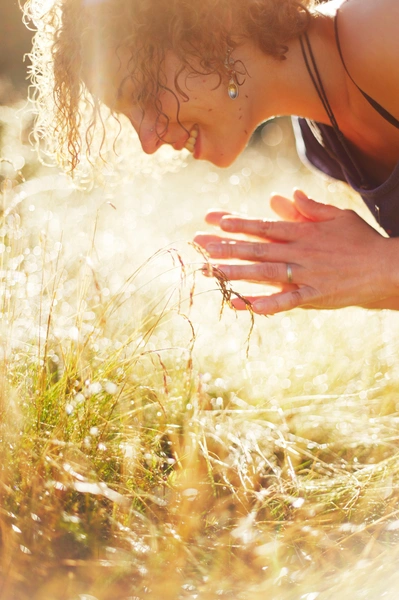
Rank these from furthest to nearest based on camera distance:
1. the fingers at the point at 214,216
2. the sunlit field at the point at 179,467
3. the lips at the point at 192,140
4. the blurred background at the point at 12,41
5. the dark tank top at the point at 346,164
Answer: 1. the blurred background at the point at 12,41
2. the fingers at the point at 214,216
3. the dark tank top at the point at 346,164
4. the lips at the point at 192,140
5. the sunlit field at the point at 179,467

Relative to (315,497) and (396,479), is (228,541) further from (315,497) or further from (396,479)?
(396,479)

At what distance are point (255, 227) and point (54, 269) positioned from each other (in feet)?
2.38

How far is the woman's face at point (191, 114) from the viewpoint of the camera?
1.75 metres

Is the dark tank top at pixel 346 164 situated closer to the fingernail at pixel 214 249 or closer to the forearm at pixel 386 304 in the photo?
the forearm at pixel 386 304

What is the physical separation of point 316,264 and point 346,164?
616mm

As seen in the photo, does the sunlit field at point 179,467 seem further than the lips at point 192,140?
A: No

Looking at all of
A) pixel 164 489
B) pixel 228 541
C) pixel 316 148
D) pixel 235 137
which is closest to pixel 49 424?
pixel 164 489

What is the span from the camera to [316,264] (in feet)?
6.06

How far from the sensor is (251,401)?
6.54ft

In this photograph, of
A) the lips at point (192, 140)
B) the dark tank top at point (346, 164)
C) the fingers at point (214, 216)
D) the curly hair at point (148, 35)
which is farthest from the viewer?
the fingers at point (214, 216)

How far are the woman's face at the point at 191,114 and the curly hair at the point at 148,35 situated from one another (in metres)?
0.02

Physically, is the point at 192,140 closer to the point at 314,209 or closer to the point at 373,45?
the point at 314,209

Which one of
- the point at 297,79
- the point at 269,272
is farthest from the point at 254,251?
the point at 297,79

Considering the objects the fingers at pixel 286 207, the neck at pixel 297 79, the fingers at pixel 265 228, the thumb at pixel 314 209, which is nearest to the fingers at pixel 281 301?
the fingers at pixel 265 228
